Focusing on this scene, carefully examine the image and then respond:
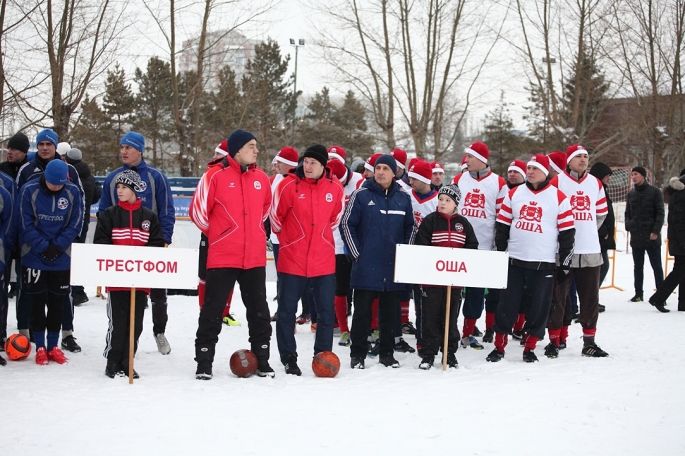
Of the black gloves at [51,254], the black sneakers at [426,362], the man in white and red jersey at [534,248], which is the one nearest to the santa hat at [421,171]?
the man in white and red jersey at [534,248]

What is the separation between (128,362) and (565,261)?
14.7 ft

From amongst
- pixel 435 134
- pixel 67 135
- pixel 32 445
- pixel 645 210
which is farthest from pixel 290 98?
pixel 32 445

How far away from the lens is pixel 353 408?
581 cm

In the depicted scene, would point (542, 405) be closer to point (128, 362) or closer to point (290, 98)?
point (128, 362)

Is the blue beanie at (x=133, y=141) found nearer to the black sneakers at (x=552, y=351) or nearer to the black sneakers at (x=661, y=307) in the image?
the black sneakers at (x=552, y=351)

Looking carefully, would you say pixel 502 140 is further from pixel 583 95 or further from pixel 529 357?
pixel 529 357

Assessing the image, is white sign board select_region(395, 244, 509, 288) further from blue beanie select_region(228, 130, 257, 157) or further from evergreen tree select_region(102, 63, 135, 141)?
evergreen tree select_region(102, 63, 135, 141)

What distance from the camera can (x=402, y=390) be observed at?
21.2 ft

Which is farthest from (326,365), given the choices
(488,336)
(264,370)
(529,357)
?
(488,336)

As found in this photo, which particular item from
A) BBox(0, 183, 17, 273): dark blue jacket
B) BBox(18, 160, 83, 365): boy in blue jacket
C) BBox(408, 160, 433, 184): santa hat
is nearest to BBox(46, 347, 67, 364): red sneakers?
BBox(18, 160, 83, 365): boy in blue jacket

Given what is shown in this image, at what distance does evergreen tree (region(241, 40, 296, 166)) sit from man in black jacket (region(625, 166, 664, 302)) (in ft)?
70.4

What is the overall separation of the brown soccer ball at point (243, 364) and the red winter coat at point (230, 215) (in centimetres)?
83

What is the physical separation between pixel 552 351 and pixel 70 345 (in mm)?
5158

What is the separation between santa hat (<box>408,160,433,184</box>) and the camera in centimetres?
836
